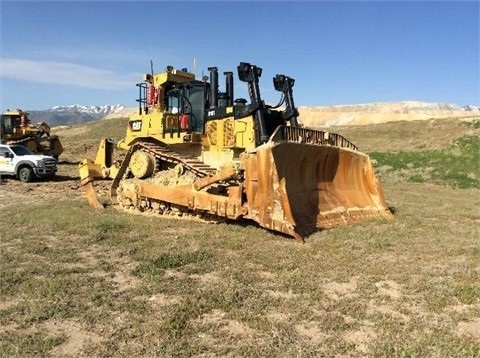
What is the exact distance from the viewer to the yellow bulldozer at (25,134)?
1021 inches

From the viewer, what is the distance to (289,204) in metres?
8.64

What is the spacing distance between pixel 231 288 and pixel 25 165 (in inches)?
639

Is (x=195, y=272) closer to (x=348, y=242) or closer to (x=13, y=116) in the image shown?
(x=348, y=242)

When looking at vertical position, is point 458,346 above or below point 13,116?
below

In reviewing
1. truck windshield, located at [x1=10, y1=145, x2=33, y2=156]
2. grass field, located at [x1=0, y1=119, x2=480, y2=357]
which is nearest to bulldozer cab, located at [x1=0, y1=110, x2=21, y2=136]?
truck windshield, located at [x1=10, y1=145, x2=33, y2=156]

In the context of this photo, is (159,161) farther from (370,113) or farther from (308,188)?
(370,113)

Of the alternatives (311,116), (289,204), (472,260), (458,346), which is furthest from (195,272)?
(311,116)

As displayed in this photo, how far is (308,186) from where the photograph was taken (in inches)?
396

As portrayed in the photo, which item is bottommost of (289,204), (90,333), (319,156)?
(90,333)

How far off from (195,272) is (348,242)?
2.87 m

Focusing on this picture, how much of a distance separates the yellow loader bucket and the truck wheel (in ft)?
44.1

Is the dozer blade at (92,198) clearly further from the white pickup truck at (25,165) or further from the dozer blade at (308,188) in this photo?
the white pickup truck at (25,165)

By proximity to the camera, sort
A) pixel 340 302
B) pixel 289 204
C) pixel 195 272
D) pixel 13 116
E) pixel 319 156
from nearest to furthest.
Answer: pixel 340 302 → pixel 195 272 → pixel 289 204 → pixel 319 156 → pixel 13 116

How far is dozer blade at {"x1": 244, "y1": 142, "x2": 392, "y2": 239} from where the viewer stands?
28.1 ft
